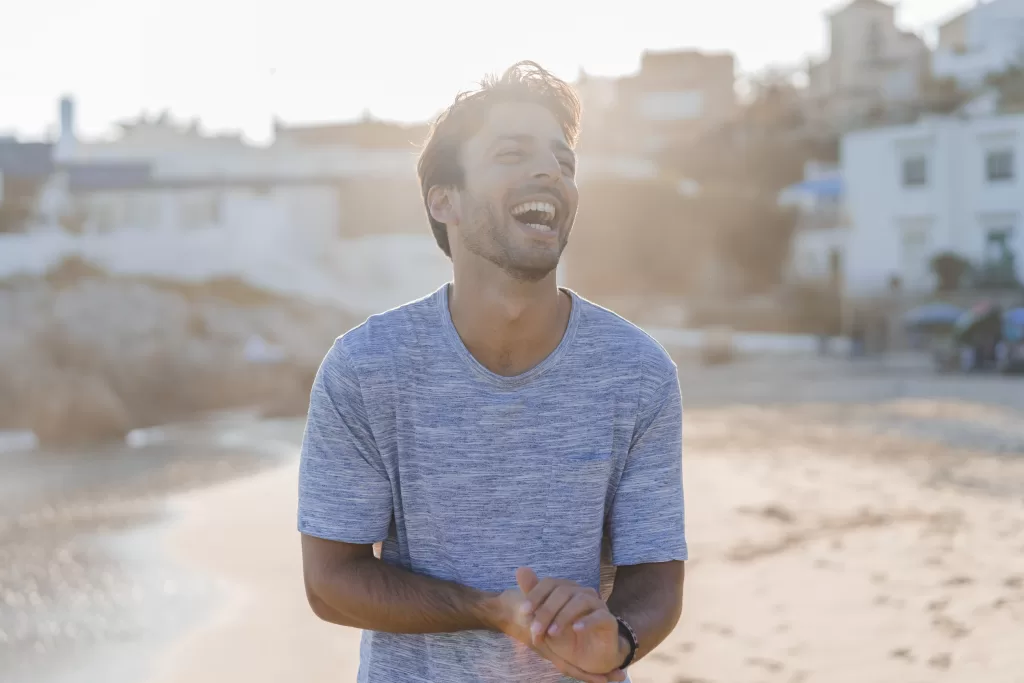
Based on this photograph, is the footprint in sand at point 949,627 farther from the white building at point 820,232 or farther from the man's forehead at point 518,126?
the white building at point 820,232

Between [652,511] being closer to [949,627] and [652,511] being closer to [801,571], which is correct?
[949,627]

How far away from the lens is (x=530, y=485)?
213 centimetres

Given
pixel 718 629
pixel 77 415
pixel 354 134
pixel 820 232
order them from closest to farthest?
pixel 718 629, pixel 77 415, pixel 820 232, pixel 354 134

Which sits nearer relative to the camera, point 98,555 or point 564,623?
point 564,623

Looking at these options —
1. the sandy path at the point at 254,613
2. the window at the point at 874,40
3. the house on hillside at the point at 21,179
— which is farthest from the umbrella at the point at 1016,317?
the window at the point at 874,40

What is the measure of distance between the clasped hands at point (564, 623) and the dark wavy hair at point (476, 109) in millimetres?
856

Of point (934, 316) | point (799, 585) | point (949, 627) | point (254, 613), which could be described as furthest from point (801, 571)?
point (934, 316)

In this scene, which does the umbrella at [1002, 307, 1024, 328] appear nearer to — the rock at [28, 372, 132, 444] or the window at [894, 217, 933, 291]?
the window at [894, 217, 933, 291]

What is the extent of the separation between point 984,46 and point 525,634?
5069cm

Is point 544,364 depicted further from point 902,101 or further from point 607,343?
point 902,101

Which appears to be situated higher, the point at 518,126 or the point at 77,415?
the point at 518,126

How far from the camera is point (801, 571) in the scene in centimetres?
788

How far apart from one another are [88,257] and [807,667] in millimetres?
30968

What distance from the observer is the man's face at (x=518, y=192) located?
7.32 feet
